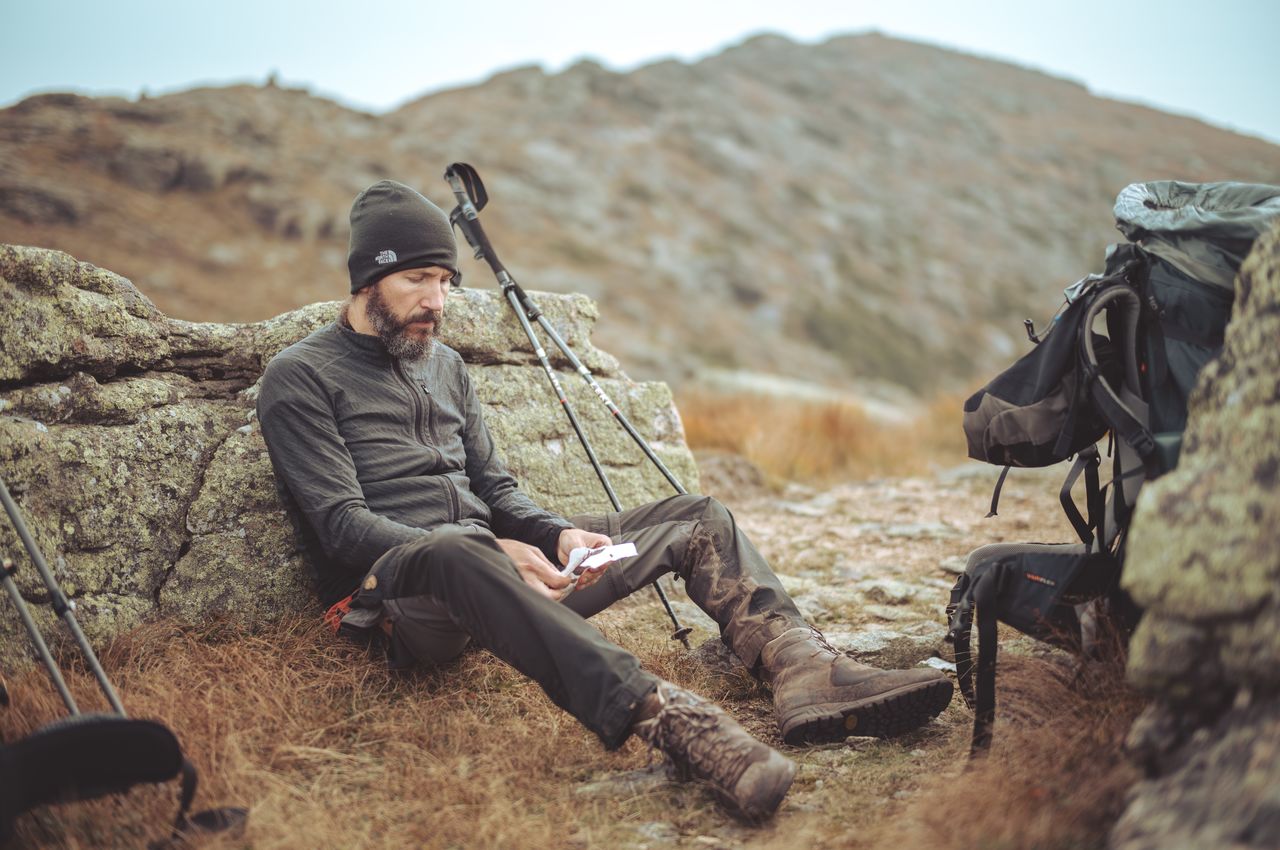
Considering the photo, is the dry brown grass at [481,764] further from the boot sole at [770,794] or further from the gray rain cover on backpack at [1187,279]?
the gray rain cover on backpack at [1187,279]

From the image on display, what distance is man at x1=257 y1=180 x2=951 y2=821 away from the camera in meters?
2.70

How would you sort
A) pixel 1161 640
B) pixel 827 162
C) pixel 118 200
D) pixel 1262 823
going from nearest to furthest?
pixel 1262 823 → pixel 1161 640 → pixel 118 200 → pixel 827 162

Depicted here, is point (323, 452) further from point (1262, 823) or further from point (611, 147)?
point (611, 147)

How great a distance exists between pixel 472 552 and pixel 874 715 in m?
1.49

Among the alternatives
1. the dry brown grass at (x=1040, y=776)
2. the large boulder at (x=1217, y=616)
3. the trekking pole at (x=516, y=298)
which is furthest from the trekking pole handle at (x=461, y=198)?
the large boulder at (x=1217, y=616)

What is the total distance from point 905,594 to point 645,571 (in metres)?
2.15

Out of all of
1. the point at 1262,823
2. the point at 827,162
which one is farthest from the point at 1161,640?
the point at 827,162

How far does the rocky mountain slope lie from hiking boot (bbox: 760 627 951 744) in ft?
53.2

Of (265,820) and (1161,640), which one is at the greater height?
(1161,640)

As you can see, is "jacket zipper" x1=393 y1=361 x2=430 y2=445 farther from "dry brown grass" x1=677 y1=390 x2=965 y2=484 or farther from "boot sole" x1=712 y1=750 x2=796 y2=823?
"dry brown grass" x1=677 y1=390 x2=965 y2=484

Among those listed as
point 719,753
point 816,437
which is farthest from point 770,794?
point 816,437

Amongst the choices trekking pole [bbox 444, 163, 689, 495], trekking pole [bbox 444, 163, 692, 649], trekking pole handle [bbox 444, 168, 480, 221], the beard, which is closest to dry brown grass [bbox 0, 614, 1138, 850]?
the beard

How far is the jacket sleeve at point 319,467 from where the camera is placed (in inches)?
127

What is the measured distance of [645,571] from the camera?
345 cm
